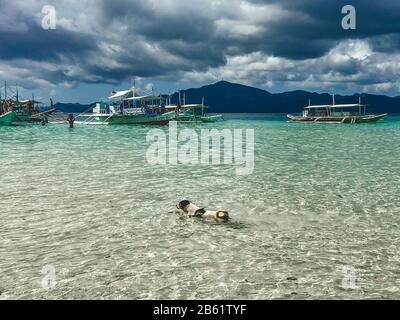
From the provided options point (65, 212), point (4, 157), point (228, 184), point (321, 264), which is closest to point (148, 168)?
point (228, 184)

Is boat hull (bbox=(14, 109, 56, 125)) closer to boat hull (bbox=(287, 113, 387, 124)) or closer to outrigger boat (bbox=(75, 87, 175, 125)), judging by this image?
outrigger boat (bbox=(75, 87, 175, 125))

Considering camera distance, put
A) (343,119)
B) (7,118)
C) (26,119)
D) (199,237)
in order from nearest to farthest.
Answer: (199,237) < (7,118) < (26,119) < (343,119)

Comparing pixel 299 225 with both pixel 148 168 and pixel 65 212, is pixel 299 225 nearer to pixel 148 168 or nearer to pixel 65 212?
pixel 65 212

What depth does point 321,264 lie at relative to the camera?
7.61 meters

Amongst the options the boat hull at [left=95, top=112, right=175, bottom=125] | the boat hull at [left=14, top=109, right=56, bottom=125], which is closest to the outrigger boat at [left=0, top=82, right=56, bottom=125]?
the boat hull at [left=14, top=109, right=56, bottom=125]

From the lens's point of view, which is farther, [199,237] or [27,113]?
[27,113]

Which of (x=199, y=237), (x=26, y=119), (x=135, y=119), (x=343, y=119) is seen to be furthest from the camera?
(x=343, y=119)

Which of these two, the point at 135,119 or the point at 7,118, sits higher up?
the point at 7,118

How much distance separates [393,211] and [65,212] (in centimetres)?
Answer: 1090

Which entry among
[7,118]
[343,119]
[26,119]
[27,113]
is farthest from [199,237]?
[27,113]

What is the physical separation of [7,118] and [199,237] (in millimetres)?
86232

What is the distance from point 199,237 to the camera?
9.26 m

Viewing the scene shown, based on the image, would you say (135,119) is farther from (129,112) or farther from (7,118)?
(7,118)

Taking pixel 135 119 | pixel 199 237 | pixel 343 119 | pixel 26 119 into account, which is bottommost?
pixel 199 237
